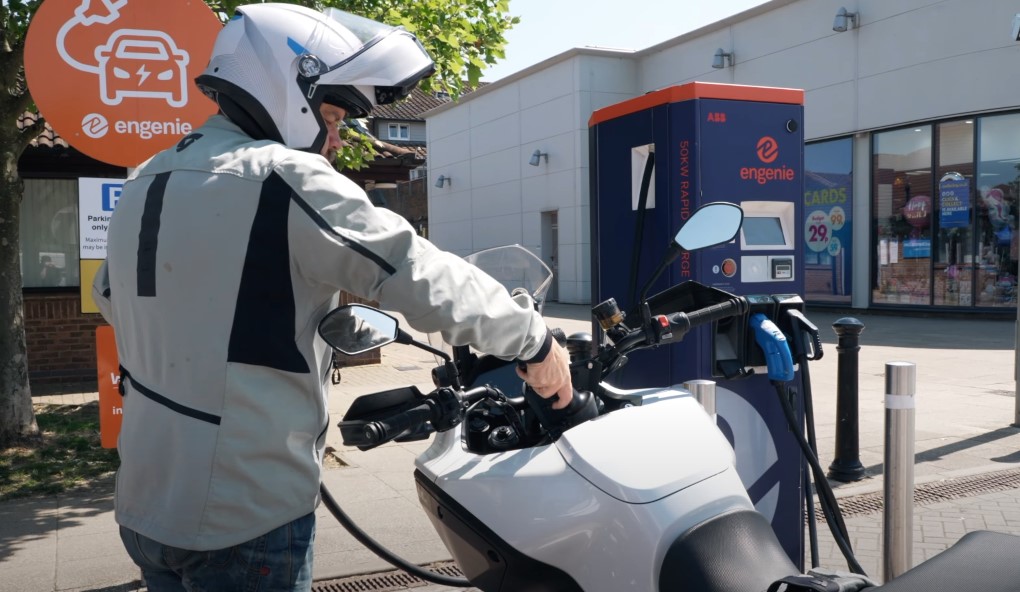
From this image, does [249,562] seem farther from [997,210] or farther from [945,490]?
[997,210]

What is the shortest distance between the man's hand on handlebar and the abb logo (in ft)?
7.77

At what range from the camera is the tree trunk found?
6453 mm

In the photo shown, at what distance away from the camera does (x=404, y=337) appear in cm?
189

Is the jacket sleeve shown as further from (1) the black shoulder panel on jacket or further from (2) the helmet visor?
(2) the helmet visor

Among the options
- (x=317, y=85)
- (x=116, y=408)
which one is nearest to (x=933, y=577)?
(x=317, y=85)

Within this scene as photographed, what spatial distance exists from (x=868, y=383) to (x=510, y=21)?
5.51 metres

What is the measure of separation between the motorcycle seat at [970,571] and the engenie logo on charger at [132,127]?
364 cm

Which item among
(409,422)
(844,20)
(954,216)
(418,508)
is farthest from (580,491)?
(844,20)

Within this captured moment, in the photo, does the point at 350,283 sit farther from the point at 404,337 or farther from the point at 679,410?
the point at 679,410

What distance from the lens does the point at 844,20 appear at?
1762 centimetres

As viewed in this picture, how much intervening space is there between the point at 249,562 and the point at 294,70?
37.5 inches

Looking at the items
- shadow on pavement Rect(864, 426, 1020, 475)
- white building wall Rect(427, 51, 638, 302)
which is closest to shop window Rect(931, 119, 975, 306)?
white building wall Rect(427, 51, 638, 302)

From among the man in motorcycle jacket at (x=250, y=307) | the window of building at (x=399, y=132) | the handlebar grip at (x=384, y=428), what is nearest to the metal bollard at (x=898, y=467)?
the man in motorcycle jacket at (x=250, y=307)

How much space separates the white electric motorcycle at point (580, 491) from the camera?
1.73 m
